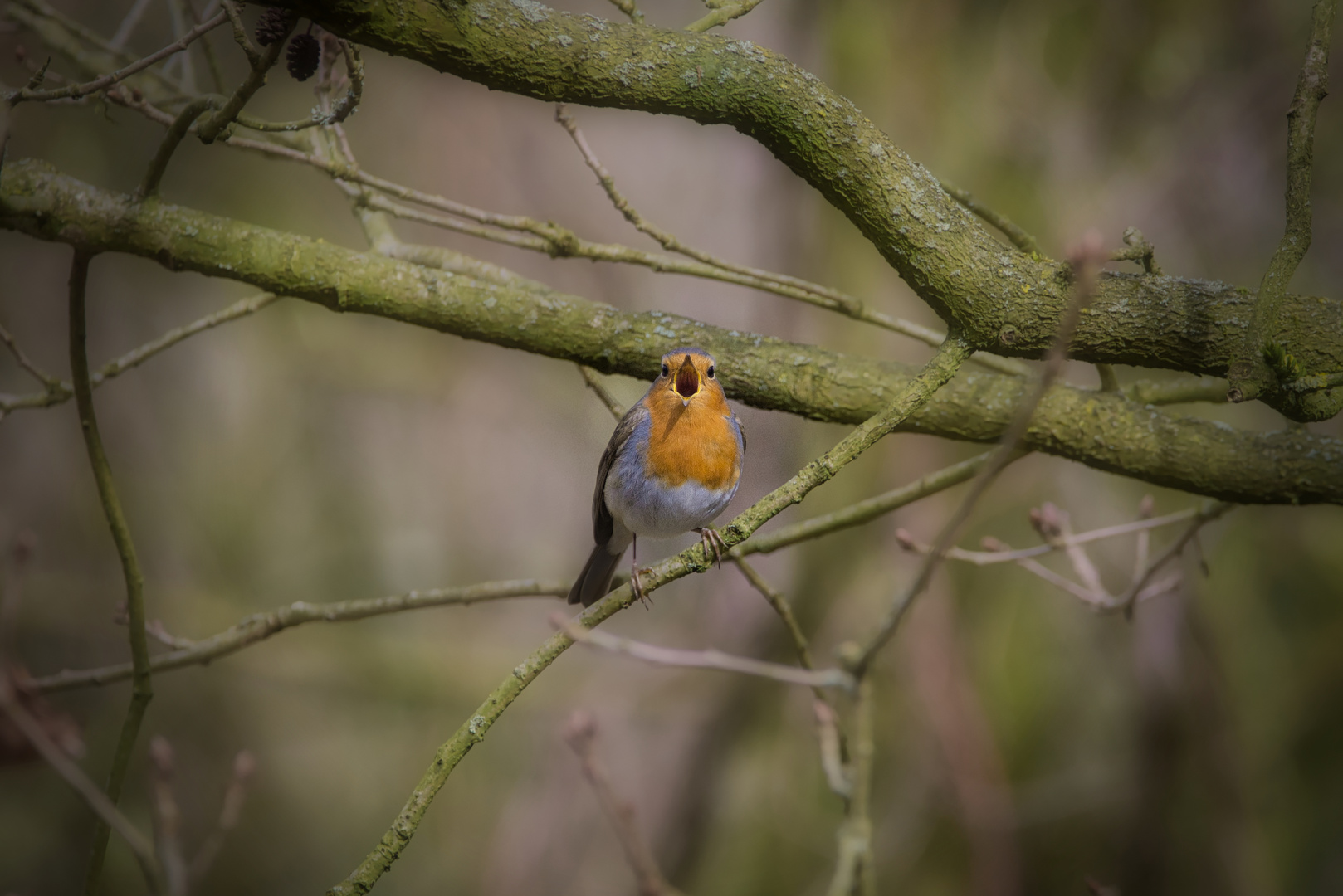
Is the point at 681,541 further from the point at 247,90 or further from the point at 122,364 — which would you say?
→ the point at 247,90

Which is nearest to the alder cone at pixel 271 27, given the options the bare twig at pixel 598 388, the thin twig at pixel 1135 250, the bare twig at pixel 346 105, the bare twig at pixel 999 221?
the bare twig at pixel 346 105

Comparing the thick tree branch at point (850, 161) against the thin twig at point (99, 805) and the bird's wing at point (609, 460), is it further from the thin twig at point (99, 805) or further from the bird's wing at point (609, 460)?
the thin twig at point (99, 805)

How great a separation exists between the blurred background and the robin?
2.46m

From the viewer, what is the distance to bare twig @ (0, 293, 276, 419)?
7.04ft

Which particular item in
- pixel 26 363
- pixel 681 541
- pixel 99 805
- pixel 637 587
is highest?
pixel 681 541

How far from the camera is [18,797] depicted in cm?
493

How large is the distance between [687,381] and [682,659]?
0.65 metres

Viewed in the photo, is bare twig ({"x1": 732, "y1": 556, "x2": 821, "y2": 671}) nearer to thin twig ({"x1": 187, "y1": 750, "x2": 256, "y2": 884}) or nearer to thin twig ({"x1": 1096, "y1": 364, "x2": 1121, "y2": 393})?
thin twig ({"x1": 1096, "y1": 364, "x2": 1121, "y2": 393})

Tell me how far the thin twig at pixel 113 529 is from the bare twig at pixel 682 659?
1.10 meters

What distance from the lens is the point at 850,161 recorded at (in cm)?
168

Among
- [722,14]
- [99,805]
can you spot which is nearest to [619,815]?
[99,805]

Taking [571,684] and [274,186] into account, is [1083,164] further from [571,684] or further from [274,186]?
[274,186]

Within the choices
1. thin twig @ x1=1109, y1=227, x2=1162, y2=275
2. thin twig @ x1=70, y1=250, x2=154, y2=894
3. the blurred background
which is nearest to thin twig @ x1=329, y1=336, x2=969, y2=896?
thin twig @ x1=1109, y1=227, x2=1162, y2=275

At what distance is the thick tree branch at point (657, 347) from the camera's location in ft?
6.79
